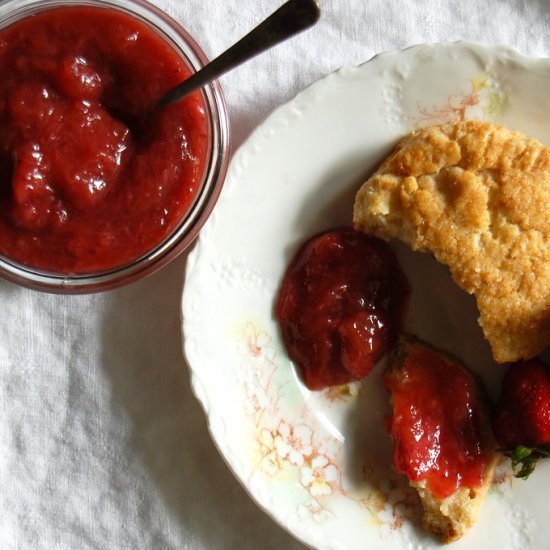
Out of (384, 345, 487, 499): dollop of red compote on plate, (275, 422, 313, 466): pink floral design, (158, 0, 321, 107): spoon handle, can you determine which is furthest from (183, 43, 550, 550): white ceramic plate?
(158, 0, 321, 107): spoon handle

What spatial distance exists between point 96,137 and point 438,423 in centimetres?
144

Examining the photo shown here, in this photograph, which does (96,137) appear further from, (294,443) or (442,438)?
(442,438)

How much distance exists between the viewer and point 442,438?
2.60m

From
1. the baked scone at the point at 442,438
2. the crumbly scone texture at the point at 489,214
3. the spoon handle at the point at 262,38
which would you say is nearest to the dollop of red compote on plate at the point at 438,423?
the baked scone at the point at 442,438

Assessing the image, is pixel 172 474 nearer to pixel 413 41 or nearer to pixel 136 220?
pixel 136 220

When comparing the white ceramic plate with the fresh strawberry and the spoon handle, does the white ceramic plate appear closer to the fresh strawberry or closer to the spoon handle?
the fresh strawberry

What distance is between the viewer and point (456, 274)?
8.04 feet

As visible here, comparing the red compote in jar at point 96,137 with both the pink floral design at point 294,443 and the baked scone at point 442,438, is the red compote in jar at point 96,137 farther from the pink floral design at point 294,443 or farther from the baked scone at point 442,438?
the baked scone at point 442,438

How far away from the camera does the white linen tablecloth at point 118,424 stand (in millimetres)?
2732

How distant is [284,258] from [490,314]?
0.71 m

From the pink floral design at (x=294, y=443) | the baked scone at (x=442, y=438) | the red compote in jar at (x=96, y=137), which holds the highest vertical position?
the red compote in jar at (x=96, y=137)

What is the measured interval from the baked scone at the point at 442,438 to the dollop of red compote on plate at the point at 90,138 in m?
0.97

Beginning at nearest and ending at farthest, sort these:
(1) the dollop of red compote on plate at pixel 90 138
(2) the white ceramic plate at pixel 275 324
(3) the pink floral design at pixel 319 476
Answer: (1) the dollop of red compote on plate at pixel 90 138 → (2) the white ceramic plate at pixel 275 324 → (3) the pink floral design at pixel 319 476

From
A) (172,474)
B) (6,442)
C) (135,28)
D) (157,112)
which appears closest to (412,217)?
(157,112)
